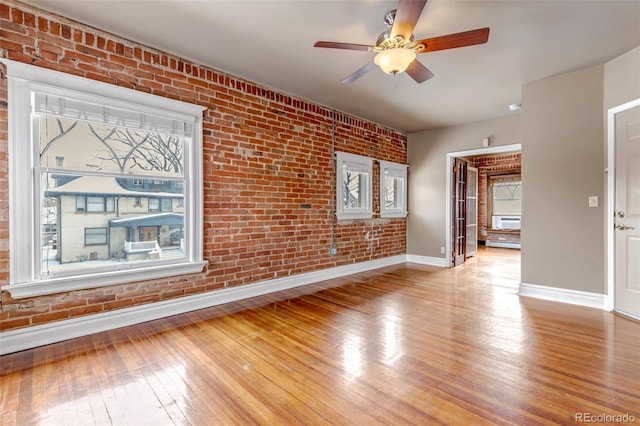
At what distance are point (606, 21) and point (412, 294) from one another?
10.5 feet

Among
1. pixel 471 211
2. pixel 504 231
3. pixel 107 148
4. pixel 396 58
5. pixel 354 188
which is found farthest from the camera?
pixel 504 231

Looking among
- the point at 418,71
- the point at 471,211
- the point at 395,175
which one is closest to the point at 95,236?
the point at 418,71

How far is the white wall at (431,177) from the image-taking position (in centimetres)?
539

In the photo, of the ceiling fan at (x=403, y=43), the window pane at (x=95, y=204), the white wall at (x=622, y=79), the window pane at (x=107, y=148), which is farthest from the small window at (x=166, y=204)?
the white wall at (x=622, y=79)

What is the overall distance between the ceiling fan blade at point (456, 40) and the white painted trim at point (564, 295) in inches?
122

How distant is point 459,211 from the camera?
6008 mm

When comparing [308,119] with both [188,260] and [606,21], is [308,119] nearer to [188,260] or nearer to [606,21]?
[188,260]

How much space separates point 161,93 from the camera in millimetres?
2973

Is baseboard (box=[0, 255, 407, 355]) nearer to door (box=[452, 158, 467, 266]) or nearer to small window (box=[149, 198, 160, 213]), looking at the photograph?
small window (box=[149, 198, 160, 213])

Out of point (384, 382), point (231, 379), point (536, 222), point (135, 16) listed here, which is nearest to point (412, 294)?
point (536, 222)

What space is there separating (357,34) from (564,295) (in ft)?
12.3

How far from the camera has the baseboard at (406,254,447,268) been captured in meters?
5.70

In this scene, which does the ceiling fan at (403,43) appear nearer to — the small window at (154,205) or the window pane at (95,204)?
the small window at (154,205)

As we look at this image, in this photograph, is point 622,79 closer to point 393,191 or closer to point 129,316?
point 393,191
